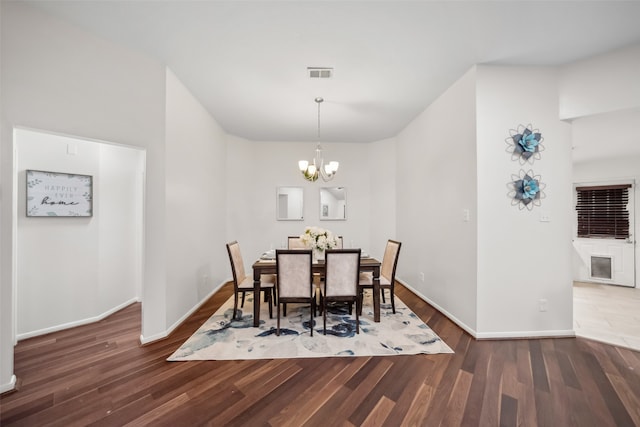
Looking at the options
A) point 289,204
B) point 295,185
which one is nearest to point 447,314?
point 289,204

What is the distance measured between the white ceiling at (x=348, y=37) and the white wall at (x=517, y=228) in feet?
1.54

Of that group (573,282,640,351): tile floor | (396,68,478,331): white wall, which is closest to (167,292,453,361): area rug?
(396,68,478,331): white wall

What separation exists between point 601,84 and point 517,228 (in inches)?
66.1

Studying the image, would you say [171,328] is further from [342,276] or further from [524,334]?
[524,334]

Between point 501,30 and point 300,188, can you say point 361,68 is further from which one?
point 300,188

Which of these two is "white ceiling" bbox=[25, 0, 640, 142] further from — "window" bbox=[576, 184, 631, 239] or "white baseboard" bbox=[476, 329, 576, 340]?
"window" bbox=[576, 184, 631, 239]

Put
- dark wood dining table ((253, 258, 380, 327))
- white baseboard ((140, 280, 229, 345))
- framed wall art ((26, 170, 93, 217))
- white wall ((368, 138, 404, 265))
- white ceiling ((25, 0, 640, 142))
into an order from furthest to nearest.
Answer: white wall ((368, 138, 404, 265)) < dark wood dining table ((253, 258, 380, 327)) < framed wall art ((26, 170, 93, 217)) < white baseboard ((140, 280, 229, 345)) < white ceiling ((25, 0, 640, 142))

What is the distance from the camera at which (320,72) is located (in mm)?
2688

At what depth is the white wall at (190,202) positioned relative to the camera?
2.71m

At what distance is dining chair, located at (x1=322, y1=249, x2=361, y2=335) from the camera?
269 centimetres

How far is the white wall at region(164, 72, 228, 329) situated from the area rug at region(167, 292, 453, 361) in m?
0.57

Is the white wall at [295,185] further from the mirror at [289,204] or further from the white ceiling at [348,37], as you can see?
the white ceiling at [348,37]

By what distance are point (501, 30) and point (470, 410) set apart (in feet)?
10.1

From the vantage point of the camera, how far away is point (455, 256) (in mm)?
2932
